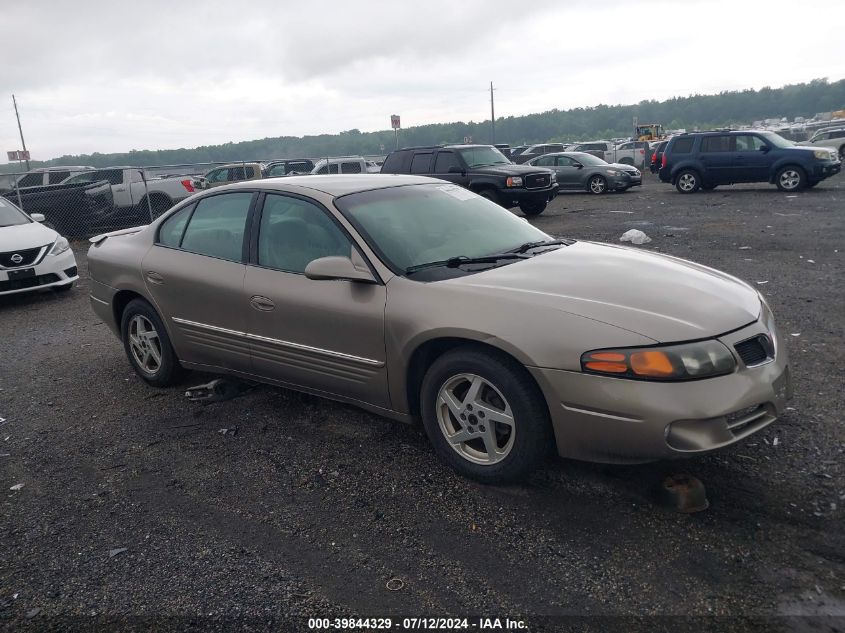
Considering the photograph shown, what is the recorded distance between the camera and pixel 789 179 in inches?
746

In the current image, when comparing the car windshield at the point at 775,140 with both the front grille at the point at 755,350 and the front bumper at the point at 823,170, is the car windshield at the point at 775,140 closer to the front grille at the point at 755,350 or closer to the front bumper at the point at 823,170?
the front bumper at the point at 823,170

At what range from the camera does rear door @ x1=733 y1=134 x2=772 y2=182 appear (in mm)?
19031

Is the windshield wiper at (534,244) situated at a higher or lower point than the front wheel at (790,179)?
higher

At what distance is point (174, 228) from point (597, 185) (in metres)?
19.3

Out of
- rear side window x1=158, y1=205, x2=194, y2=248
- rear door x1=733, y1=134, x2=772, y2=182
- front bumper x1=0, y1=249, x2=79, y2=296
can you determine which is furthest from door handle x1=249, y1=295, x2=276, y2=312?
rear door x1=733, y1=134, x2=772, y2=182

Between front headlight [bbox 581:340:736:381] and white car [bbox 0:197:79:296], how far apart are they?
28.3ft

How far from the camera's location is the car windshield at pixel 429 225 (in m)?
4.05

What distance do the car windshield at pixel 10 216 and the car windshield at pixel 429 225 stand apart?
7.93 metres

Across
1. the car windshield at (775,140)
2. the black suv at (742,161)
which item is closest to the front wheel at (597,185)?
the black suv at (742,161)

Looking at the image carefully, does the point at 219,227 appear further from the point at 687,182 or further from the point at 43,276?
the point at 687,182

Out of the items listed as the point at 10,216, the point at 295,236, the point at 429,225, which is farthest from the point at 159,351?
the point at 10,216

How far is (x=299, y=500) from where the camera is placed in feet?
11.7

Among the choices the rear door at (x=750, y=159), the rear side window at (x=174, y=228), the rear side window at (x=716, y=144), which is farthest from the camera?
the rear side window at (x=716, y=144)

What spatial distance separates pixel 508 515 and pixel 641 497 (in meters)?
0.66
